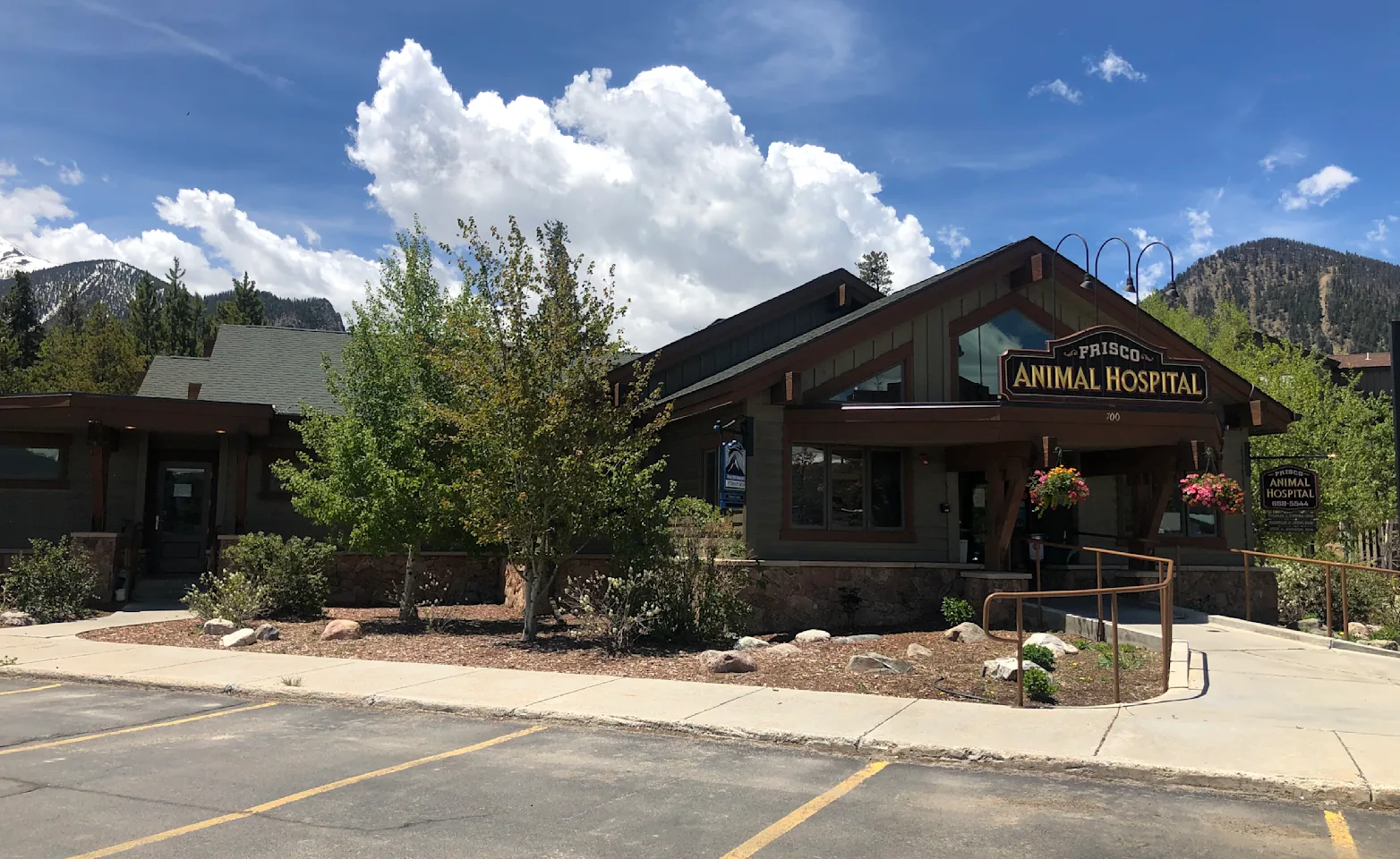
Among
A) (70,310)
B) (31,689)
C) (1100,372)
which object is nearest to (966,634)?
(1100,372)

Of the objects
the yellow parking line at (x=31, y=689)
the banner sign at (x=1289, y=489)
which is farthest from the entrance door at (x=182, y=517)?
the banner sign at (x=1289, y=489)

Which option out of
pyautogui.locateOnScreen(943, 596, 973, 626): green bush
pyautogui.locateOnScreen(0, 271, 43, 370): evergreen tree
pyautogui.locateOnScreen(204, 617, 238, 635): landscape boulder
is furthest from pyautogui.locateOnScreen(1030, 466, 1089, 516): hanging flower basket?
pyautogui.locateOnScreen(0, 271, 43, 370): evergreen tree

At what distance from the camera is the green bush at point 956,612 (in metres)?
13.8

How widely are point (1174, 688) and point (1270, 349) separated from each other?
22616mm

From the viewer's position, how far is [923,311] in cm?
1559

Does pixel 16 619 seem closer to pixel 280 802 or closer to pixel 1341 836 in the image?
pixel 280 802

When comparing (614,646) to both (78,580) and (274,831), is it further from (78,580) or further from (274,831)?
(78,580)

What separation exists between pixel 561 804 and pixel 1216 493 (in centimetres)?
1144

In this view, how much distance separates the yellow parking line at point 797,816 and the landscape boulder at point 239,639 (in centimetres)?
902

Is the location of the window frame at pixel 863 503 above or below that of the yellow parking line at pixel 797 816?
above

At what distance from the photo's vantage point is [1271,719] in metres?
7.90

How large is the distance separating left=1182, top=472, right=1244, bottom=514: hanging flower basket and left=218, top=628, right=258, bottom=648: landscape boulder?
1312 centimetres

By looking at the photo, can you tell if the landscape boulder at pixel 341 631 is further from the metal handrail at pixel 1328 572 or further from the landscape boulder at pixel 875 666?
the metal handrail at pixel 1328 572

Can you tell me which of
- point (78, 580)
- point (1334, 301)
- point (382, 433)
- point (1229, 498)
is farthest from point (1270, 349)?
point (1334, 301)
